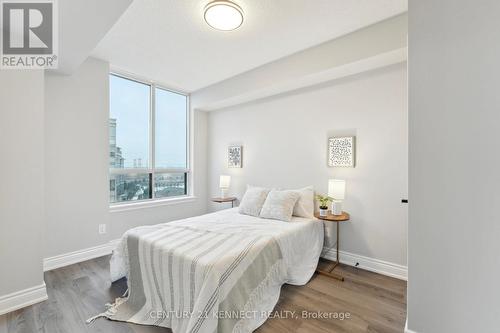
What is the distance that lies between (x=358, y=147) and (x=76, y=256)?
155 inches

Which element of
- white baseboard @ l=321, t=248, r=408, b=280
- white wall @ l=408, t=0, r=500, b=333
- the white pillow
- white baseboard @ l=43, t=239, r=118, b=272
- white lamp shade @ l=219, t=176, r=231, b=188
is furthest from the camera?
white lamp shade @ l=219, t=176, r=231, b=188

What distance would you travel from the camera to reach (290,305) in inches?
79.0

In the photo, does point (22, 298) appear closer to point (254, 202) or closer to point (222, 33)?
point (254, 202)

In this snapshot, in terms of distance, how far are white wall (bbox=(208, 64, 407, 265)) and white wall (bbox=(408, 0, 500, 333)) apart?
3.96 feet

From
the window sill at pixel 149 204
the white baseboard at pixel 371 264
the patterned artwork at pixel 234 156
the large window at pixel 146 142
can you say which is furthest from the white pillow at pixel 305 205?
the large window at pixel 146 142

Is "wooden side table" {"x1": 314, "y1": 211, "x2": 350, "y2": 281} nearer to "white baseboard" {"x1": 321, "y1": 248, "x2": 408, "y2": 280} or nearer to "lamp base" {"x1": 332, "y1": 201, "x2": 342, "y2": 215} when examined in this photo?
"lamp base" {"x1": 332, "y1": 201, "x2": 342, "y2": 215}

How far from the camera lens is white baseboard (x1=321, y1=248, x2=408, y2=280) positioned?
2492mm

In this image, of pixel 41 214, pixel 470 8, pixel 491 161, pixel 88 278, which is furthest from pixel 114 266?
pixel 470 8

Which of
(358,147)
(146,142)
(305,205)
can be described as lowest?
(305,205)

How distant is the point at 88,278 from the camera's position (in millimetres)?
2453

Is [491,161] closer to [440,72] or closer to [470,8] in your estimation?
[440,72]

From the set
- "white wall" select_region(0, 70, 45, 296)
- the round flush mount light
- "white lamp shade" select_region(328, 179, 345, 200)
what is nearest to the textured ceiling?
the round flush mount light
